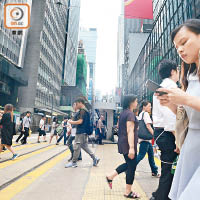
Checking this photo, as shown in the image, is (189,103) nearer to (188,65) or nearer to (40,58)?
(188,65)

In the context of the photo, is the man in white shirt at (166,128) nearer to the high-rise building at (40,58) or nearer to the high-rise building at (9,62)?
the high-rise building at (9,62)

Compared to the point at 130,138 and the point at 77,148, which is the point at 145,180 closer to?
the point at 130,138

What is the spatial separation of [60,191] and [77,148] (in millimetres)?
1926

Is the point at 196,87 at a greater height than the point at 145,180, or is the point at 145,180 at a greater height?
the point at 196,87

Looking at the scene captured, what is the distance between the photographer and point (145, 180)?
12.9 feet

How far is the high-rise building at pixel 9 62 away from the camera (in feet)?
84.6

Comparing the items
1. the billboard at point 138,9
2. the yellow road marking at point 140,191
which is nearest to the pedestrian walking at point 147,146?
the yellow road marking at point 140,191

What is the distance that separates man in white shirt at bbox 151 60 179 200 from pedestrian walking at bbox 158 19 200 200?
91 centimetres

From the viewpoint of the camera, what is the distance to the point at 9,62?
28625 mm

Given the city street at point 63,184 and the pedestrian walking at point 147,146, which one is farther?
the pedestrian walking at point 147,146

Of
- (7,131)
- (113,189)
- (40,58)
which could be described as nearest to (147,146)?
(113,189)

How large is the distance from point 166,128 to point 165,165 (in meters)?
0.44

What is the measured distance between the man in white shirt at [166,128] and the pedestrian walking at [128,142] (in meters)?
0.40

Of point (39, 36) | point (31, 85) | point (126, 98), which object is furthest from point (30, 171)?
point (39, 36)
